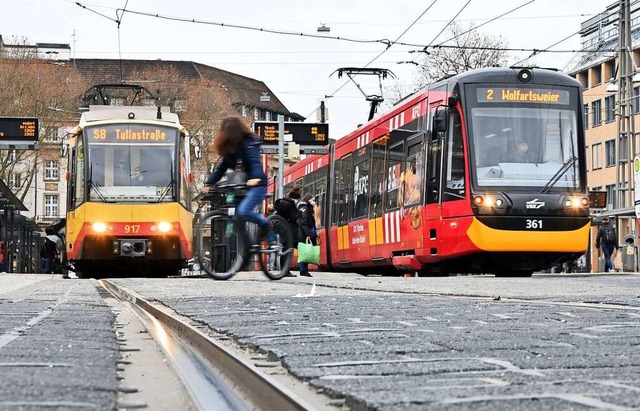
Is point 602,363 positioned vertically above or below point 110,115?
below

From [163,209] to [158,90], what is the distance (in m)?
50.3

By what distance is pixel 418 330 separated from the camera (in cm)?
582

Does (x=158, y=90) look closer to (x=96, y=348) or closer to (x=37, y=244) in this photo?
(x=37, y=244)

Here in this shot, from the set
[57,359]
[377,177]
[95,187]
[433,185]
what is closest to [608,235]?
[377,177]

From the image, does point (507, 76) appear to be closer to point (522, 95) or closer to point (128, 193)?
point (522, 95)

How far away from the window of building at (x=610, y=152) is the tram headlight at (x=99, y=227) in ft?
200

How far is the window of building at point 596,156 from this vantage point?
82375 millimetres

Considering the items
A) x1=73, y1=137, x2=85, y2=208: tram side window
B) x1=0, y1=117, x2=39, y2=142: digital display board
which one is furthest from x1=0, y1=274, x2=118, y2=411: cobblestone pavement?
x1=0, y1=117, x2=39, y2=142: digital display board

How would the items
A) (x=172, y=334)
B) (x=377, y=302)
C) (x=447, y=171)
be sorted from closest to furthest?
(x=172, y=334) → (x=377, y=302) → (x=447, y=171)

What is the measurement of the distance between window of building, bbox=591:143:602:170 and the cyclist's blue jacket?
7165 cm

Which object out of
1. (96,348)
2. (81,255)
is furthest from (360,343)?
(81,255)

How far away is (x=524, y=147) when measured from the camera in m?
19.9

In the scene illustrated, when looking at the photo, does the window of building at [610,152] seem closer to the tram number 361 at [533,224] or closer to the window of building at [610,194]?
the window of building at [610,194]

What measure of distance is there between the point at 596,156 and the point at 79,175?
208 ft
